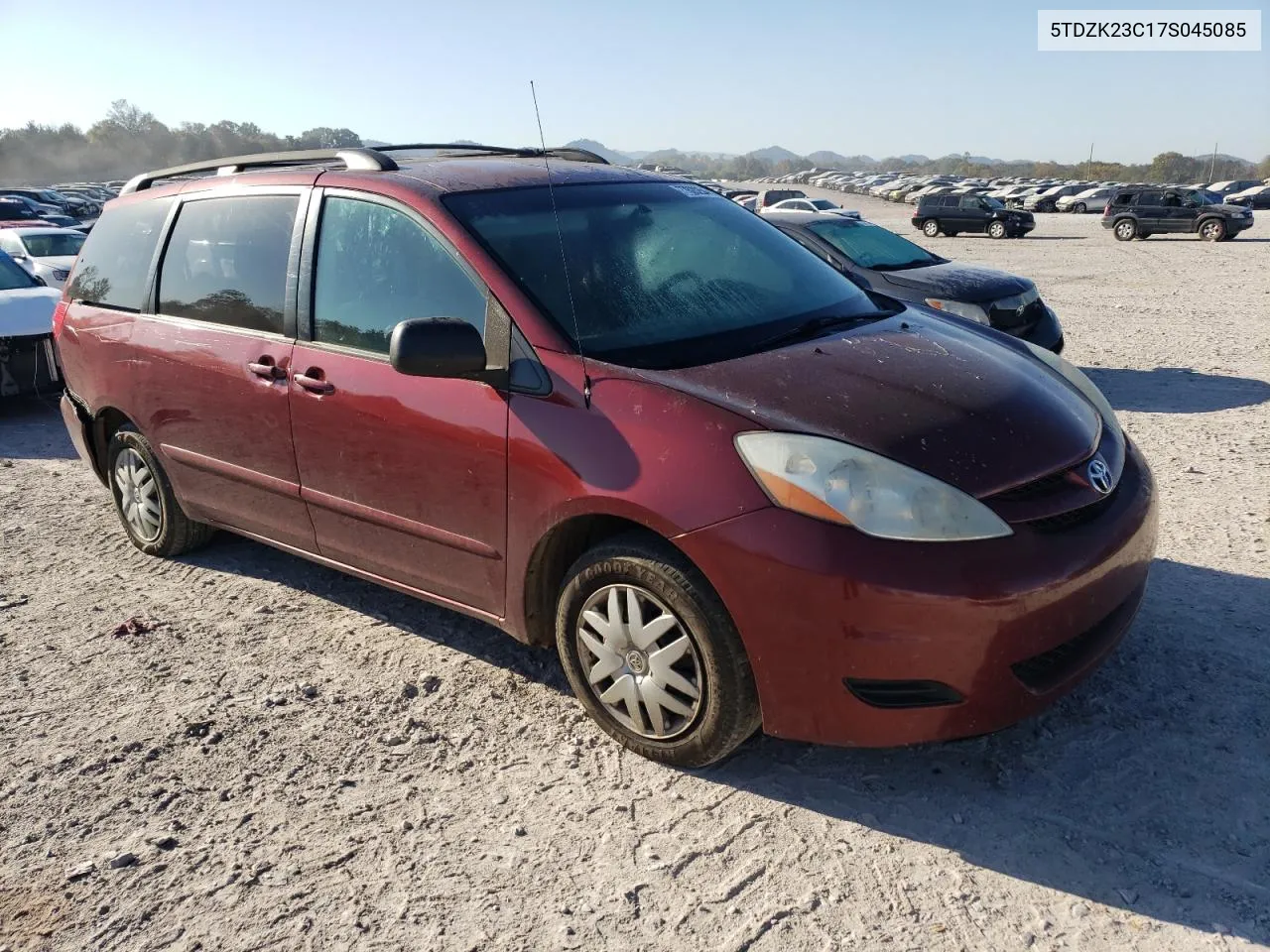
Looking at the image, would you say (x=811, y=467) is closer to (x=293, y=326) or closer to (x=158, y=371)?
(x=293, y=326)

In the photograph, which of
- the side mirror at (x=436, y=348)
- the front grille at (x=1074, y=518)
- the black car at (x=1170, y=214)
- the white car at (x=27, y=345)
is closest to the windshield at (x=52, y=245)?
the white car at (x=27, y=345)

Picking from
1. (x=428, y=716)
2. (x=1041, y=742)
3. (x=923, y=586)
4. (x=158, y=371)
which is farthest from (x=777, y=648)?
(x=158, y=371)

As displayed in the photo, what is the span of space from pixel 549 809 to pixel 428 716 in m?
0.73

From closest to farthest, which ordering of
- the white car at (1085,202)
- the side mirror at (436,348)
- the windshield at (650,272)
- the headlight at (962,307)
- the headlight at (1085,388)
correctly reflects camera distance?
the side mirror at (436,348) < the windshield at (650,272) < the headlight at (1085,388) < the headlight at (962,307) < the white car at (1085,202)

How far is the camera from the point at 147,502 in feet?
16.5

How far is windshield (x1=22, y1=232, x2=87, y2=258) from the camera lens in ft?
54.4

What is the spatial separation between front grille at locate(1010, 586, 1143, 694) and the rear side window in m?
4.16

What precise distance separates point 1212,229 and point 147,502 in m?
29.6

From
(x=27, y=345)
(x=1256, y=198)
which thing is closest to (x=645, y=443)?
(x=27, y=345)

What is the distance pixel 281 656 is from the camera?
399 centimetres

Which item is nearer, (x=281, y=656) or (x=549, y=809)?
(x=549, y=809)

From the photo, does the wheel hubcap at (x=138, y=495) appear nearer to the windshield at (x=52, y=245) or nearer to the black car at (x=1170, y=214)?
the windshield at (x=52, y=245)

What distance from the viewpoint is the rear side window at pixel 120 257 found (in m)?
4.73

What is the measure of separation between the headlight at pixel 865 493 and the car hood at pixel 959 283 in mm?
5886
